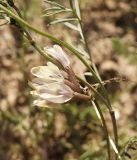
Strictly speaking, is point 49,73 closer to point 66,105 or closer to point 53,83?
point 53,83

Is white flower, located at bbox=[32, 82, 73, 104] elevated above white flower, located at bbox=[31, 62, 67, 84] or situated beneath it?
situated beneath

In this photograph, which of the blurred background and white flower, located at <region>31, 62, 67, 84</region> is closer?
white flower, located at <region>31, 62, 67, 84</region>

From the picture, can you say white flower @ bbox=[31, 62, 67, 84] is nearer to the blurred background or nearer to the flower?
the flower

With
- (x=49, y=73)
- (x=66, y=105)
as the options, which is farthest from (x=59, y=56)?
(x=66, y=105)

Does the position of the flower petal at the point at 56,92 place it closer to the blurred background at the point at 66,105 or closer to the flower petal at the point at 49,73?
the flower petal at the point at 49,73

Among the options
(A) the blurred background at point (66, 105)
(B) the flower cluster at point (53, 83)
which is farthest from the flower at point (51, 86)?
(A) the blurred background at point (66, 105)

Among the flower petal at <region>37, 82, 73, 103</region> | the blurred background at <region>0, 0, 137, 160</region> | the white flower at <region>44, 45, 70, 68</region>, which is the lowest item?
the blurred background at <region>0, 0, 137, 160</region>

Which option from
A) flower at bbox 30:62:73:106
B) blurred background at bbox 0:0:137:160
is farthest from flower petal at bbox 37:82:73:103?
blurred background at bbox 0:0:137:160

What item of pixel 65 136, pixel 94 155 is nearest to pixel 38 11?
pixel 65 136
